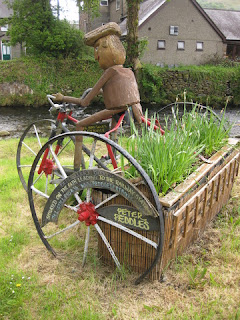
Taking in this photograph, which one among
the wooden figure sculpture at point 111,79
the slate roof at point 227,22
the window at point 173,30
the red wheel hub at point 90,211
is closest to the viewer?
the red wheel hub at point 90,211

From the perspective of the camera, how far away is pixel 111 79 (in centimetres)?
320

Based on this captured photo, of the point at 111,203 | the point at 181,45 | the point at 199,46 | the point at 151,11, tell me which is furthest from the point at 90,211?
the point at 199,46

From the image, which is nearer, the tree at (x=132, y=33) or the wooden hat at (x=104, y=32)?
the wooden hat at (x=104, y=32)

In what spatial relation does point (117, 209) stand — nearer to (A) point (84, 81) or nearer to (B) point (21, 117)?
(B) point (21, 117)

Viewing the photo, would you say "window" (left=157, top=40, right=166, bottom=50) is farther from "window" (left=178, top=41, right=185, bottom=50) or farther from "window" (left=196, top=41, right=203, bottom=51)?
"window" (left=196, top=41, right=203, bottom=51)

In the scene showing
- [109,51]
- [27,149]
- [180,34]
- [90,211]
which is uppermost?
[180,34]

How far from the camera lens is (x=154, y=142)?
2803 mm

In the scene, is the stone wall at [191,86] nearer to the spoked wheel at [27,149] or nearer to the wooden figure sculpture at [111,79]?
the spoked wheel at [27,149]

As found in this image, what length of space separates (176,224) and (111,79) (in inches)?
60.5

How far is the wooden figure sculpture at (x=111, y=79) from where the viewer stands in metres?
3.19

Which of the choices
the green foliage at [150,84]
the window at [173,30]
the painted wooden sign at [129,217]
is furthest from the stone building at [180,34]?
the painted wooden sign at [129,217]

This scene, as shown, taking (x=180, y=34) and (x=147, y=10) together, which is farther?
(x=180, y=34)

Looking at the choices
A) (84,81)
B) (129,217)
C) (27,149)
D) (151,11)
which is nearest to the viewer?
(129,217)

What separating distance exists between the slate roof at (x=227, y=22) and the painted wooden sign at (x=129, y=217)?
27.3 meters
